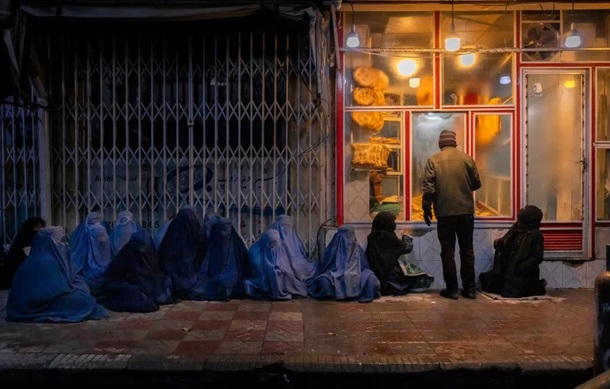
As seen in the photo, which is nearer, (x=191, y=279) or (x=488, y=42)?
(x=191, y=279)

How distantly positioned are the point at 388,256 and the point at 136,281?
3277 millimetres

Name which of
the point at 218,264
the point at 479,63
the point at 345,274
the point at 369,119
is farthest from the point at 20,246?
the point at 479,63

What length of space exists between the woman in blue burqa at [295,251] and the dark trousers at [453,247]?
178 centimetres

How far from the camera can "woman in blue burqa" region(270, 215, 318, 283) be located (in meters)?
8.05

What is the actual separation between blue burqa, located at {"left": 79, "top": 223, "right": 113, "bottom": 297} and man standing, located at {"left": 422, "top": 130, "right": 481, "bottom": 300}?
4.29 metres

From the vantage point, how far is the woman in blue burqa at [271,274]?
7648 millimetres

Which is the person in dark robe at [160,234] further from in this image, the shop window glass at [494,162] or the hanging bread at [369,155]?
the shop window glass at [494,162]

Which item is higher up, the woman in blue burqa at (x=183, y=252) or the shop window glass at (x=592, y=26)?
the shop window glass at (x=592, y=26)

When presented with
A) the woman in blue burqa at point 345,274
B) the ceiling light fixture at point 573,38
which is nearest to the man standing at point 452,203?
the woman in blue burqa at point 345,274

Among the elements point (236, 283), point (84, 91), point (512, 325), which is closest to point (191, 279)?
point (236, 283)

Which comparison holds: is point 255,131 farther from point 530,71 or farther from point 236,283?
point 530,71

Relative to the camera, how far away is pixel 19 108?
348 inches

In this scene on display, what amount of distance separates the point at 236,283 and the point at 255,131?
2.34 m

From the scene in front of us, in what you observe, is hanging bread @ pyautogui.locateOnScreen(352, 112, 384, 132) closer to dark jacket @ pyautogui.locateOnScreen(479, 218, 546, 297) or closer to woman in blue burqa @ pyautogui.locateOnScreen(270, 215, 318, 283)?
woman in blue burqa @ pyautogui.locateOnScreen(270, 215, 318, 283)
